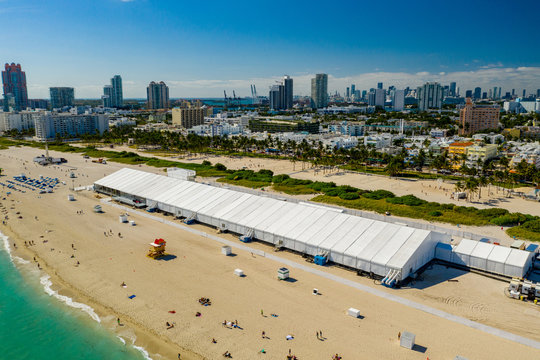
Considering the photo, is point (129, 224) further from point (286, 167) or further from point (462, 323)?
point (286, 167)

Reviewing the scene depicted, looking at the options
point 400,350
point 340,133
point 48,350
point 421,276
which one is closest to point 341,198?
point 421,276

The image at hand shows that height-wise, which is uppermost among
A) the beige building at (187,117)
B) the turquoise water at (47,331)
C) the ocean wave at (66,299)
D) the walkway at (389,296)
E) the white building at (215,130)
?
the beige building at (187,117)

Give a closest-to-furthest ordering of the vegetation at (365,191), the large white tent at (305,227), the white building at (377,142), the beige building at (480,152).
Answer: the large white tent at (305,227) < the vegetation at (365,191) < the beige building at (480,152) < the white building at (377,142)

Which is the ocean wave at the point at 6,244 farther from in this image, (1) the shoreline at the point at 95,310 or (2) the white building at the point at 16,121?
(2) the white building at the point at 16,121

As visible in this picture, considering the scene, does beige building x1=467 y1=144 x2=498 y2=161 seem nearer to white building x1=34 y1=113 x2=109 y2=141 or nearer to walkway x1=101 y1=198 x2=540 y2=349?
walkway x1=101 y1=198 x2=540 y2=349

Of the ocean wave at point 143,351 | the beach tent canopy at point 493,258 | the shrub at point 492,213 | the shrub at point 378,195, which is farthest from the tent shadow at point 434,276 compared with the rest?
the shrub at point 378,195

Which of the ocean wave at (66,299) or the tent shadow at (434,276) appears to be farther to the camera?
the tent shadow at (434,276)

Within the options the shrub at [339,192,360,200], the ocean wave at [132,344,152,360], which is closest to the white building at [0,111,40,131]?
the shrub at [339,192,360,200]
